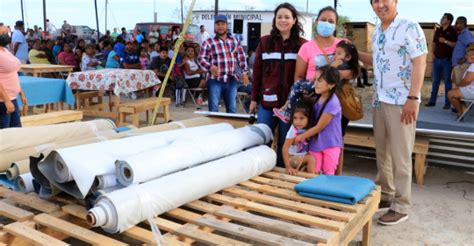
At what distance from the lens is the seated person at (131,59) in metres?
9.80

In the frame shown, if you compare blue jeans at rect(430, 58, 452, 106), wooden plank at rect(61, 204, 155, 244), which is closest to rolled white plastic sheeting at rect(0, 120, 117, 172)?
wooden plank at rect(61, 204, 155, 244)

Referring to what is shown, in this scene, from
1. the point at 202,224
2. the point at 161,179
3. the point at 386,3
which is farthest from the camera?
Answer: the point at 386,3

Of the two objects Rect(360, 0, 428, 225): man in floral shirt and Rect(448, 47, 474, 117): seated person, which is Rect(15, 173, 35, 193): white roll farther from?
Rect(448, 47, 474, 117): seated person

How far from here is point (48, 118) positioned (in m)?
5.30

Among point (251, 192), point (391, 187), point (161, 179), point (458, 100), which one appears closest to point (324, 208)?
point (251, 192)

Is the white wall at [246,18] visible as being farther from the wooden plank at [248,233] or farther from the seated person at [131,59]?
the wooden plank at [248,233]

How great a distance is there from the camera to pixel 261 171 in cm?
307

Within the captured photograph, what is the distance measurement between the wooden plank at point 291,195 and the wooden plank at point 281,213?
0.20 metres

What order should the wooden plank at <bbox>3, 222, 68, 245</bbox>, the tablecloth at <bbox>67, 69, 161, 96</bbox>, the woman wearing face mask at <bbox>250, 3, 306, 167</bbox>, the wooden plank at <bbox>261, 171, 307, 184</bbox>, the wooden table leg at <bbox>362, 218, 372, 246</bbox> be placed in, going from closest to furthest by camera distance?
the wooden plank at <bbox>3, 222, 68, 245</bbox> → the wooden table leg at <bbox>362, 218, 372, 246</bbox> → the wooden plank at <bbox>261, 171, 307, 184</bbox> → the woman wearing face mask at <bbox>250, 3, 306, 167</bbox> → the tablecloth at <bbox>67, 69, 161, 96</bbox>

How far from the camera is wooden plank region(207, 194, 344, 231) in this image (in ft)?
7.36

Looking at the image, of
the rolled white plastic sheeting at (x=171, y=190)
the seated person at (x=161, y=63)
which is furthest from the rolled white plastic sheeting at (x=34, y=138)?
the seated person at (x=161, y=63)

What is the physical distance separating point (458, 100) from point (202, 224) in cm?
597

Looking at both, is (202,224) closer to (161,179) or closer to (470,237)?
(161,179)

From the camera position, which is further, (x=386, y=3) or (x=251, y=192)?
(x=386, y=3)
